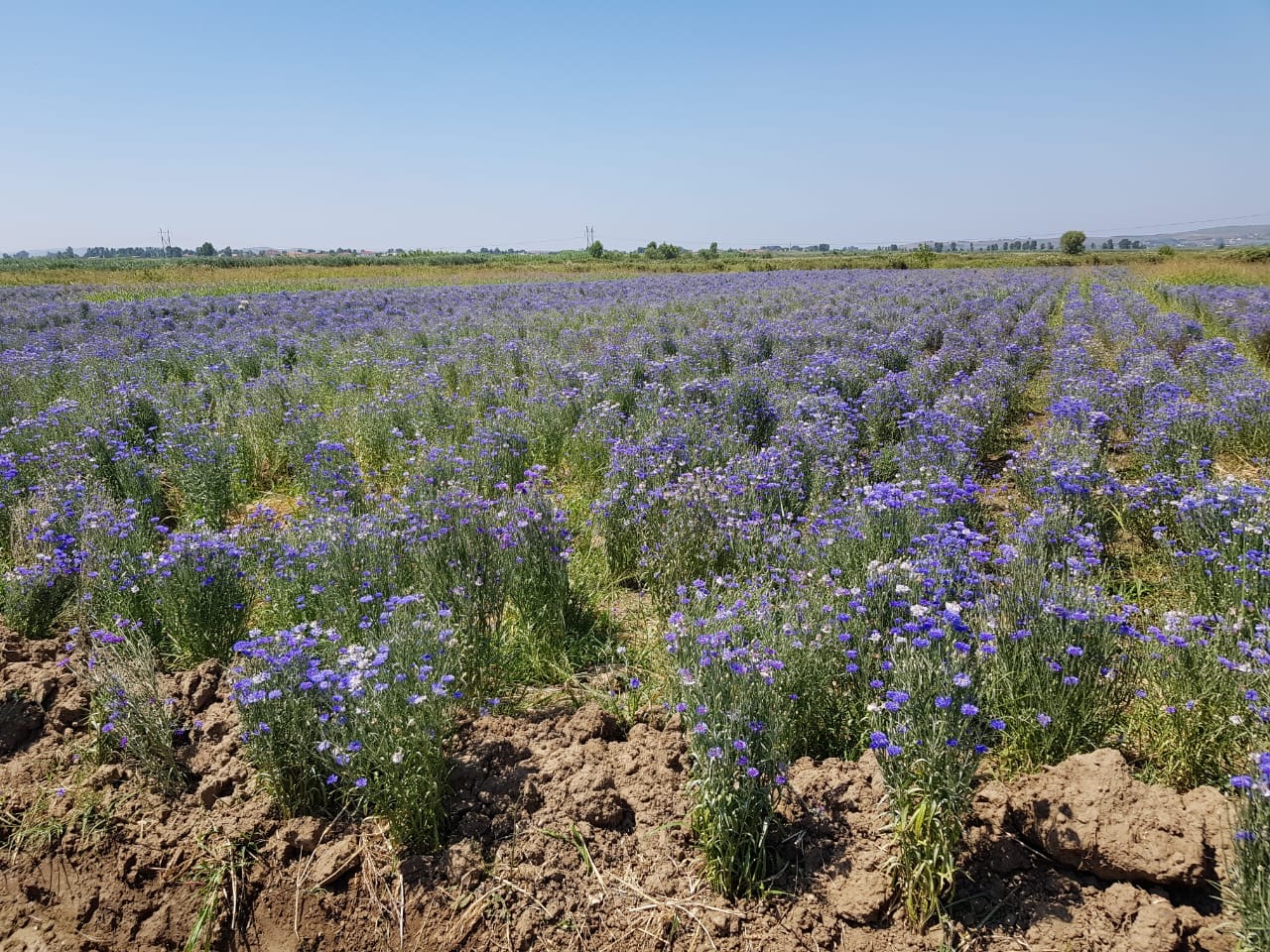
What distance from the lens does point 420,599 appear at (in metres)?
4.04

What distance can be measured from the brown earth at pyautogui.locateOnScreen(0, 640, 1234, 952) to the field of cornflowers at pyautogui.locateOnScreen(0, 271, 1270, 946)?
0.50 feet

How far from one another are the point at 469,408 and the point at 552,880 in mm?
6512

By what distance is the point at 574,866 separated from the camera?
2.88m

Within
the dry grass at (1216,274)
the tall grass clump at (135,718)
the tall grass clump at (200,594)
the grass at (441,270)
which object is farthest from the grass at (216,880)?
the dry grass at (1216,274)

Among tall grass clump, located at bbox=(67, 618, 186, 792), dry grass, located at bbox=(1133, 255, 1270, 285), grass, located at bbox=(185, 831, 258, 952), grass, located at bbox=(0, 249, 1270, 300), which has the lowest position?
grass, located at bbox=(185, 831, 258, 952)

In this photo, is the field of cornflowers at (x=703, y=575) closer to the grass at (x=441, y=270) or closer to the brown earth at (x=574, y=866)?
the brown earth at (x=574, y=866)

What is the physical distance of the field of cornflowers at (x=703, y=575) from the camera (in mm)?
2908

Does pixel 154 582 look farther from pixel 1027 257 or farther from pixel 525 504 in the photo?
pixel 1027 257

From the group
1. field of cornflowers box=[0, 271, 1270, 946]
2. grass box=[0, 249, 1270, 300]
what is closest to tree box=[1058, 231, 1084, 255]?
grass box=[0, 249, 1270, 300]

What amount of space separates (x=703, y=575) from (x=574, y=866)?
94.3 inches

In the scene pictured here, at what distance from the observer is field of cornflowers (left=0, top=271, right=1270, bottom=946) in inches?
114

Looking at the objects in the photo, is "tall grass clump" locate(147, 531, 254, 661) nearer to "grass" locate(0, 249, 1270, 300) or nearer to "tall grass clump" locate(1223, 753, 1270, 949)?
"tall grass clump" locate(1223, 753, 1270, 949)

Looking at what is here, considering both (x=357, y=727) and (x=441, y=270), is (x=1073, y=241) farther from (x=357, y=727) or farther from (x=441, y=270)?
(x=357, y=727)

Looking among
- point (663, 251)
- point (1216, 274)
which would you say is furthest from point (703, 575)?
point (663, 251)
